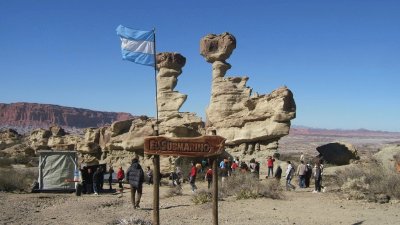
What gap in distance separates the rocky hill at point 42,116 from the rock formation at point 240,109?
128 metres

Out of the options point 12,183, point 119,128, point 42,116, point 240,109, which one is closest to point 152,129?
point 119,128

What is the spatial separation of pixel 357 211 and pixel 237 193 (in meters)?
4.03

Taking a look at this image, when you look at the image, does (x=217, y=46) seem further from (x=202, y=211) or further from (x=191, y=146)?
(x=191, y=146)

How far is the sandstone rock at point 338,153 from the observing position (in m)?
30.0

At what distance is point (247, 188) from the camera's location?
14.6 m

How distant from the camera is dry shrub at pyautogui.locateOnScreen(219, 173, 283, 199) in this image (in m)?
14.3

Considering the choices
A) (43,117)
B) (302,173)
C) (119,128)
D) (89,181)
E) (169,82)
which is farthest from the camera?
(43,117)

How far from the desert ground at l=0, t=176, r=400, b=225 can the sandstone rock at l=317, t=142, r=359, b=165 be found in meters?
15.1

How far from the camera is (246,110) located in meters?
30.9

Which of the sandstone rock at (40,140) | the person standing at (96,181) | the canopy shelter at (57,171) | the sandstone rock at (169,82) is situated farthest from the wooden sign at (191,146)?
the sandstone rock at (40,140)

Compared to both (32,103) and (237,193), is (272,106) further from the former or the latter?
(32,103)

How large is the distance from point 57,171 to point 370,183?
1235 centimetres

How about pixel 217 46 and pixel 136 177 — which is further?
pixel 217 46

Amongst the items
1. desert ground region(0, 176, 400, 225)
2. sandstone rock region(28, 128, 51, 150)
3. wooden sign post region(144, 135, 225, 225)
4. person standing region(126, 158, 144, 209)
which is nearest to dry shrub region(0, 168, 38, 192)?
desert ground region(0, 176, 400, 225)
